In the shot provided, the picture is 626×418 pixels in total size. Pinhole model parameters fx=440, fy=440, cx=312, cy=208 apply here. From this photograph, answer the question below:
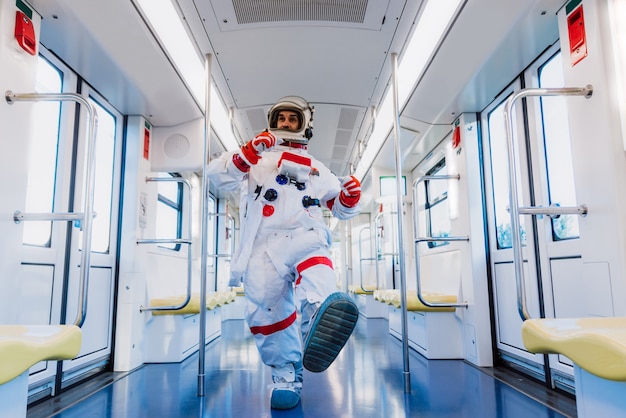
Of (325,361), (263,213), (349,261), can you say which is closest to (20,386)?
(325,361)

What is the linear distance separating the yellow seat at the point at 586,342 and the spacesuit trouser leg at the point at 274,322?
4.38ft

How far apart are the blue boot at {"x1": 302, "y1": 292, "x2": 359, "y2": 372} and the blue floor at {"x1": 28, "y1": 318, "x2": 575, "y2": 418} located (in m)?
0.65

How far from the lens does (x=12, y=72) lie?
2205mm

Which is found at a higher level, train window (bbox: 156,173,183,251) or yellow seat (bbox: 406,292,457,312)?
train window (bbox: 156,173,183,251)

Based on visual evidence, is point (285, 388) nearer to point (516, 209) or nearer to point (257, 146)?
point (257, 146)

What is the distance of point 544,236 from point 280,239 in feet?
6.00

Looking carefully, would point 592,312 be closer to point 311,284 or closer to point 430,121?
point 311,284

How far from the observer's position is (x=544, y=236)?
298 centimetres

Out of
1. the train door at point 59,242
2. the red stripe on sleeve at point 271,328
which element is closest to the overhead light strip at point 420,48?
the red stripe on sleeve at point 271,328

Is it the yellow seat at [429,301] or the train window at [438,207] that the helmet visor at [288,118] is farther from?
the train window at [438,207]

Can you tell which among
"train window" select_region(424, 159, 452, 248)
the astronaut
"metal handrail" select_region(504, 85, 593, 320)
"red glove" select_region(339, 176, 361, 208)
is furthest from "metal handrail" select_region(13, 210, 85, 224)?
"train window" select_region(424, 159, 452, 248)

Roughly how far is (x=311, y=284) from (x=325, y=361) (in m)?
0.40

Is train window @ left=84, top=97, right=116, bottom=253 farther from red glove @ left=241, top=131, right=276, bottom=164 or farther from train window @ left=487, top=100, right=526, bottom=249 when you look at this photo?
train window @ left=487, top=100, right=526, bottom=249

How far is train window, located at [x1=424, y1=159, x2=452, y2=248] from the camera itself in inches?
210
